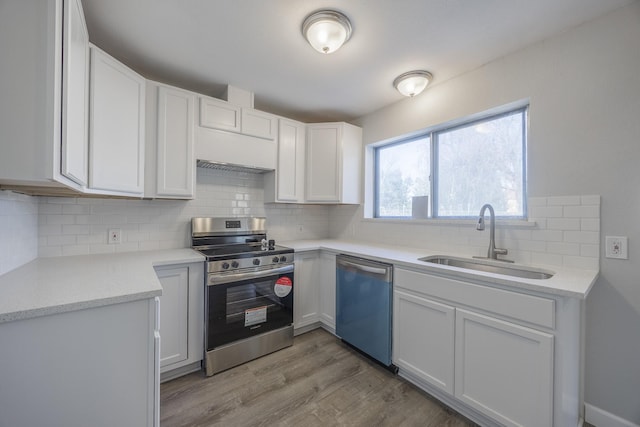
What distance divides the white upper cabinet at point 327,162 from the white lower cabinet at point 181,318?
1470 mm

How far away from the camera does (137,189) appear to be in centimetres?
186

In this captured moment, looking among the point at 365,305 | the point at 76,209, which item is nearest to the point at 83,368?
the point at 76,209

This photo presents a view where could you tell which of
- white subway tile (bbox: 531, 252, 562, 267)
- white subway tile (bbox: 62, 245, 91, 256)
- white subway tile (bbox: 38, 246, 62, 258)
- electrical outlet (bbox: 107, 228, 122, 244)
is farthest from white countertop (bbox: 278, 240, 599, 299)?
white subway tile (bbox: 38, 246, 62, 258)

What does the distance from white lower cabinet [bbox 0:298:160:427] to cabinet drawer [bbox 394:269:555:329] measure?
1532mm

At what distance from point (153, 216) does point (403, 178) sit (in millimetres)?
Answer: 2491

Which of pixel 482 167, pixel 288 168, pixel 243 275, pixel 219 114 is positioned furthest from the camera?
pixel 288 168

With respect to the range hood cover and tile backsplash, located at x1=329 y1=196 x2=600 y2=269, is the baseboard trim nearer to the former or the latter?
tile backsplash, located at x1=329 y1=196 x2=600 y2=269

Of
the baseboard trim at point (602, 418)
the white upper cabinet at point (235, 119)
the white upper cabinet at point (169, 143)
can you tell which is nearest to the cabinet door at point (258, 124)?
the white upper cabinet at point (235, 119)

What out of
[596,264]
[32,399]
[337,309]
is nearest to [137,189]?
[32,399]

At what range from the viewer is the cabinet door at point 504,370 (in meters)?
1.24

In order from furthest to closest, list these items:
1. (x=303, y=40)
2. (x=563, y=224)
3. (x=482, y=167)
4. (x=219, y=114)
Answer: (x=219, y=114) < (x=482, y=167) < (x=303, y=40) < (x=563, y=224)

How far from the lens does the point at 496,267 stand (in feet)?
6.03

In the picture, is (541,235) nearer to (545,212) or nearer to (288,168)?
(545,212)

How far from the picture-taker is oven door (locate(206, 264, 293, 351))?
1.92m
